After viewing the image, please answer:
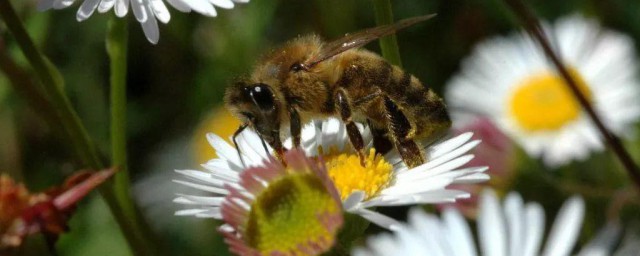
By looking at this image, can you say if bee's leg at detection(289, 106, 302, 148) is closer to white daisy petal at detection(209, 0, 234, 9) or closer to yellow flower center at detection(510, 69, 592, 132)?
white daisy petal at detection(209, 0, 234, 9)

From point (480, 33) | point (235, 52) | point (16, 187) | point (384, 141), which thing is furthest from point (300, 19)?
point (16, 187)

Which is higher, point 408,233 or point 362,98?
point 362,98

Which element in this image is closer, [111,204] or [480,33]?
[111,204]

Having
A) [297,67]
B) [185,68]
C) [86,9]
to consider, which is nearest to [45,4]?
[86,9]

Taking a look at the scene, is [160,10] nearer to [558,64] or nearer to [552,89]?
[558,64]

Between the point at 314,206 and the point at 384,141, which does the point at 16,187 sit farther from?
the point at 384,141

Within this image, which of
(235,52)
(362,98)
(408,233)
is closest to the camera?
(408,233)

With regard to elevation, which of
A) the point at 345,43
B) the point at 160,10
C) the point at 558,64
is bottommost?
the point at 558,64
